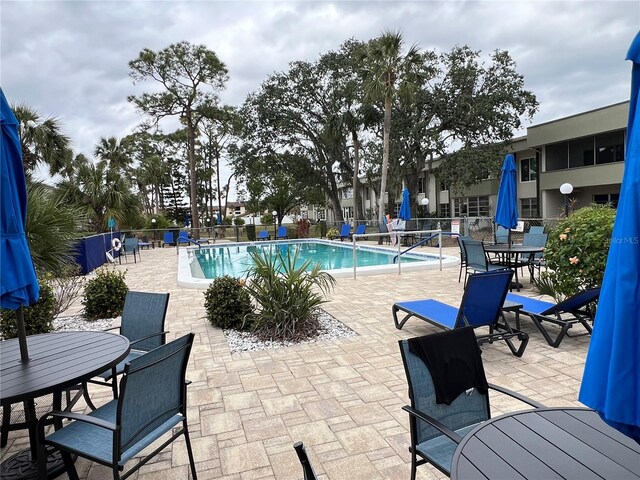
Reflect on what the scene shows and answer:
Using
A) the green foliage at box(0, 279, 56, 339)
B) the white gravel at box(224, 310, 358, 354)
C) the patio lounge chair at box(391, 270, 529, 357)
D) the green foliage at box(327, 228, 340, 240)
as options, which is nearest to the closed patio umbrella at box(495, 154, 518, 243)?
the patio lounge chair at box(391, 270, 529, 357)

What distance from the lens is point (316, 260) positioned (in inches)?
599

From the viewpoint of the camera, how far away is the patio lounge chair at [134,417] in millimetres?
1969

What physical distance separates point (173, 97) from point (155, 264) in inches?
651

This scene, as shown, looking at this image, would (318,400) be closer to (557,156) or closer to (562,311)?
(562,311)

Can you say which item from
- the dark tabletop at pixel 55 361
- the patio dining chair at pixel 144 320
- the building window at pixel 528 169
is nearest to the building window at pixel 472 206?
the building window at pixel 528 169

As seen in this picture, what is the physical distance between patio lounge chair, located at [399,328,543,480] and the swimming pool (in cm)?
617

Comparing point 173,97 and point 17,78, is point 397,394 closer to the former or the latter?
point 17,78

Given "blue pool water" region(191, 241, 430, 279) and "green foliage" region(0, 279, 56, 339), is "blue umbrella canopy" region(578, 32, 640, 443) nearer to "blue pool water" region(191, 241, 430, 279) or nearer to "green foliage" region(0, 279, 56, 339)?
"green foliage" region(0, 279, 56, 339)

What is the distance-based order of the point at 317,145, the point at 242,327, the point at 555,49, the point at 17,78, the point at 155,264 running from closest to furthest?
the point at 17,78, the point at 242,327, the point at 555,49, the point at 155,264, the point at 317,145

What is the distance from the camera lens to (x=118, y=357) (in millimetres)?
2592

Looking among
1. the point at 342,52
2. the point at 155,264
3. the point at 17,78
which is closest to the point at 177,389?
the point at 17,78

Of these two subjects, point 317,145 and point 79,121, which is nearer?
point 79,121

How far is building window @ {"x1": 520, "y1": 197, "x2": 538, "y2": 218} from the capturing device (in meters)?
24.3

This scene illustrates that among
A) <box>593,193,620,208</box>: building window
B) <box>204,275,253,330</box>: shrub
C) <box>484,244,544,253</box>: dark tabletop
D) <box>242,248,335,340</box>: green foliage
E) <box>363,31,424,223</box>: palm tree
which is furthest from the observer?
<box>593,193,620,208</box>: building window
